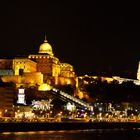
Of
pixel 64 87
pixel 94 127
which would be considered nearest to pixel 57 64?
pixel 64 87

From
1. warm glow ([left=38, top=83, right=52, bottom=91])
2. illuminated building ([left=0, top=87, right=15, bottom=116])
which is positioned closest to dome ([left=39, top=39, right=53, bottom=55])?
warm glow ([left=38, top=83, right=52, bottom=91])

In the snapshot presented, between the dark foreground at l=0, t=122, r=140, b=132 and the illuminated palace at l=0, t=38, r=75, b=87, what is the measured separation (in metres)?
32.8

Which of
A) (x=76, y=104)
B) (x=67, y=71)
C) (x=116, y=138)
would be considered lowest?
(x=116, y=138)

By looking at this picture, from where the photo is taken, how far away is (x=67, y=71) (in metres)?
159

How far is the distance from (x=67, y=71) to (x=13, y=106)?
4384 cm

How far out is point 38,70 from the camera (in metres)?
152

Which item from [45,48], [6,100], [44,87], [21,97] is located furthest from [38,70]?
[6,100]

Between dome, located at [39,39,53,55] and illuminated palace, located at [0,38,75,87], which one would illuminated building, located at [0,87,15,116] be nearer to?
illuminated palace, located at [0,38,75,87]

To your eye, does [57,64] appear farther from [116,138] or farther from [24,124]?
[116,138]

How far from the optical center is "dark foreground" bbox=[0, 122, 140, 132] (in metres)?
88.4

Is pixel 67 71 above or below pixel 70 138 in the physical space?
above

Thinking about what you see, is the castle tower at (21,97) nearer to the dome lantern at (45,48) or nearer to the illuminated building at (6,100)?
the illuminated building at (6,100)

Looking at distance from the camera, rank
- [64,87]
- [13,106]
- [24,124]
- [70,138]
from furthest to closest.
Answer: [64,87]
[13,106]
[24,124]
[70,138]

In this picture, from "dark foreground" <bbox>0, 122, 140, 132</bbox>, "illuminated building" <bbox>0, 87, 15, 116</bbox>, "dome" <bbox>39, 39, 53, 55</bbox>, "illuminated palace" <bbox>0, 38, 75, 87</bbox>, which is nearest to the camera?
"dark foreground" <bbox>0, 122, 140, 132</bbox>
